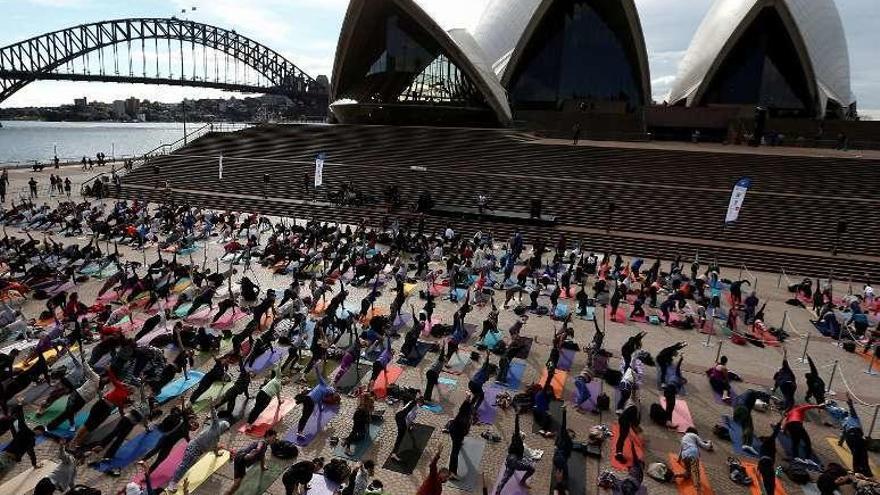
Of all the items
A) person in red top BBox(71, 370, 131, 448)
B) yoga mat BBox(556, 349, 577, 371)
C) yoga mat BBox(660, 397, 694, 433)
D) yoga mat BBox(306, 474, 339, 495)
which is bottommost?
yoga mat BBox(306, 474, 339, 495)

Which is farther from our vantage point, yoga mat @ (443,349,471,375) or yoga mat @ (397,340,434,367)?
yoga mat @ (397,340,434,367)

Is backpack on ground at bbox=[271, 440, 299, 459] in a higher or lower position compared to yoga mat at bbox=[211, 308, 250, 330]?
lower

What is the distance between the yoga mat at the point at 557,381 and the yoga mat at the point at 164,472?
23.1 feet

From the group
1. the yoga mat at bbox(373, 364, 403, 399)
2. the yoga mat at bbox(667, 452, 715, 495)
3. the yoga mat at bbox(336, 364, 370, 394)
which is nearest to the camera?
the yoga mat at bbox(667, 452, 715, 495)

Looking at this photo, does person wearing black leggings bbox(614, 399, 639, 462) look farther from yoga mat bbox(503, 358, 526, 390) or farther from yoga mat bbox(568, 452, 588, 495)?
yoga mat bbox(503, 358, 526, 390)

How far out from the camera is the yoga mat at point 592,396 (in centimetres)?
1084

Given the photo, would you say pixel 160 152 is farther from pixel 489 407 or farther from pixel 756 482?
pixel 756 482

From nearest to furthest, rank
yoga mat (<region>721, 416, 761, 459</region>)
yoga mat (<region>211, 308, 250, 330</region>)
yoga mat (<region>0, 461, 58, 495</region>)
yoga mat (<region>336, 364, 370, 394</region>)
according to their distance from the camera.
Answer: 1. yoga mat (<region>0, 461, 58, 495</region>)
2. yoga mat (<region>721, 416, 761, 459</region>)
3. yoga mat (<region>336, 364, 370, 394</region>)
4. yoga mat (<region>211, 308, 250, 330</region>)

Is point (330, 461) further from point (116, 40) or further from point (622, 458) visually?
point (116, 40)

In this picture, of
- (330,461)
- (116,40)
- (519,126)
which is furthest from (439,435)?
(116,40)

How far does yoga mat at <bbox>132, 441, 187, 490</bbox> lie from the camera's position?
8.20 m

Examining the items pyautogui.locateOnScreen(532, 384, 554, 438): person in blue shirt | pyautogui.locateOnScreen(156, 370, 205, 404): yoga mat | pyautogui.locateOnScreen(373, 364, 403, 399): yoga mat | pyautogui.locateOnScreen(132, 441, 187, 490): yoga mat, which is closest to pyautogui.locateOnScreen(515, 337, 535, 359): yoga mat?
pyautogui.locateOnScreen(532, 384, 554, 438): person in blue shirt

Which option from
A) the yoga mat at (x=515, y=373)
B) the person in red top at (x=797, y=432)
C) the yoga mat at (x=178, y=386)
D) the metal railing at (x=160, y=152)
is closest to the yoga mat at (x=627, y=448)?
the yoga mat at (x=515, y=373)

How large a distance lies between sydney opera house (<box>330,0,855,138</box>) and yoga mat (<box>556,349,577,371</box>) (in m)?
30.0
